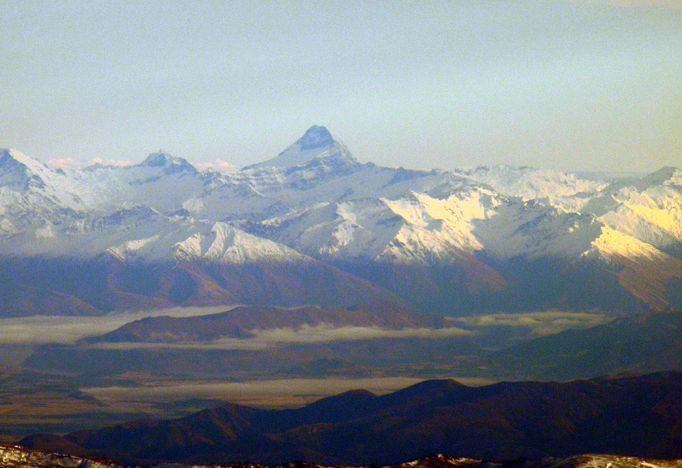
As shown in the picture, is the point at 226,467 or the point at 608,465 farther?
the point at 226,467

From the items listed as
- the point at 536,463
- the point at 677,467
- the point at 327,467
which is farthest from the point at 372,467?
the point at 677,467

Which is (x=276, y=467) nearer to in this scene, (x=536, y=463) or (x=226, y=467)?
(x=226, y=467)

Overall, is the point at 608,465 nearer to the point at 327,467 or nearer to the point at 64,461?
the point at 327,467

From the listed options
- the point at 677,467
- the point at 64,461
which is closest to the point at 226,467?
the point at 64,461

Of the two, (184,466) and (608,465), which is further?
(184,466)

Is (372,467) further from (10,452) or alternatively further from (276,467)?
(10,452)

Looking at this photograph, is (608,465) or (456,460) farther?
(456,460)

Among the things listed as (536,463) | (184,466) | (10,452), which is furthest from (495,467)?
(10,452)
